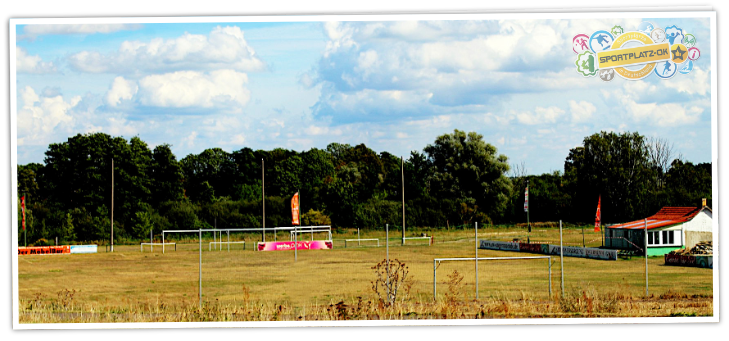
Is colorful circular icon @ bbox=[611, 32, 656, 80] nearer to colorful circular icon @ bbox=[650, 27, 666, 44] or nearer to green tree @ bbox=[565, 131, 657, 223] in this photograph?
colorful circular icon @ bbox=[650, 27, 666, 44]

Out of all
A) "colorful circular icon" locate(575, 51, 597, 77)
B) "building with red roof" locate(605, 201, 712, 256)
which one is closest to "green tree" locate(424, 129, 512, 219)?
"building with red roof" locate(605, 201, 712, 256)

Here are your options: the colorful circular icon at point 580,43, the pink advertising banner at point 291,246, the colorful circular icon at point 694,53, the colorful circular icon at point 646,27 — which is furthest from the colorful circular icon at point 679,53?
the pink advertising banner at point 291,246

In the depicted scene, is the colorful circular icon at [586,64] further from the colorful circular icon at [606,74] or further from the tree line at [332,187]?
the tree line at [332,187]

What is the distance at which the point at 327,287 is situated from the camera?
22859 millimetres

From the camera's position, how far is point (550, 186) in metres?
60.2

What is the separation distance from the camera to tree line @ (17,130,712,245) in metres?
48.8

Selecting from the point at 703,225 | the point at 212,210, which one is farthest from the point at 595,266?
the point at 212,210

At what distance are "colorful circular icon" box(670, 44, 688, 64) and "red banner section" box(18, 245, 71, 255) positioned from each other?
37928 mm

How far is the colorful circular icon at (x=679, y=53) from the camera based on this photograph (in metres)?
17.7

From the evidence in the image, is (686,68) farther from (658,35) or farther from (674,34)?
(658,35)

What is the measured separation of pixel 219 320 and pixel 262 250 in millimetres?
27393

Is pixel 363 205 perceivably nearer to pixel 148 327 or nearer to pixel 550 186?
pixel 550 186

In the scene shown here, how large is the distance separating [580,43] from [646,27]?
1.61 m

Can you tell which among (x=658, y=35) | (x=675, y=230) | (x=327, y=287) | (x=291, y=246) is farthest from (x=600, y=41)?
(x=291, y=246)
